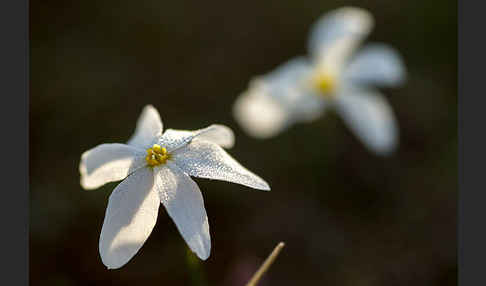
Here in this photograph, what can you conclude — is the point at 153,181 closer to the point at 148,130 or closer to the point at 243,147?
the point at 148,130

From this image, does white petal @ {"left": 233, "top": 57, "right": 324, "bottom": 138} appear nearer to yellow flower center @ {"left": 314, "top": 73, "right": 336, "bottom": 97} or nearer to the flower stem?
yellow flower center @ {"left": 314, "top": 73, "right": 336, "bottom": 97}

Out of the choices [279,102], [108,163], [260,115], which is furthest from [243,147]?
[108,163]

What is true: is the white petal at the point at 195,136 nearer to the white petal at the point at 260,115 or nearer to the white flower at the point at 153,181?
the white flower at the point at 153,181

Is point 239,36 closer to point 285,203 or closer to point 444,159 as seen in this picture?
point 285,203

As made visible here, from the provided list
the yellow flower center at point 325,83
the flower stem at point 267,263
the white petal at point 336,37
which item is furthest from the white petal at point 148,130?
the white petal at point 336,37

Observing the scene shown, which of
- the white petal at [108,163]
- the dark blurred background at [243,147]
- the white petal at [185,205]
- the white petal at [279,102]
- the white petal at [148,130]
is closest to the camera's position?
the white petal at [185,205]

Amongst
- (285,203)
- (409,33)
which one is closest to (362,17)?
(409,33)
